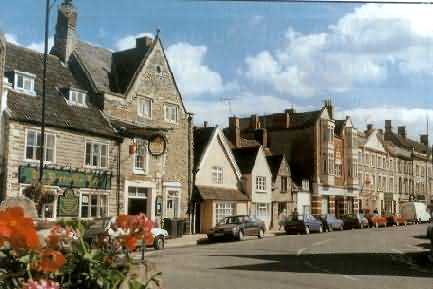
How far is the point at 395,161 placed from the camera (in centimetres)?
7906

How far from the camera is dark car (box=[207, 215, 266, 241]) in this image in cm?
3159

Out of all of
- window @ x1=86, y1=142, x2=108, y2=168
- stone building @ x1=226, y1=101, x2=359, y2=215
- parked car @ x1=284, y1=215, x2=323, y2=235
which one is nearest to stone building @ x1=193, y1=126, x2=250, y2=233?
parked car @ x1=284, y1=215, x2=323, y2=235

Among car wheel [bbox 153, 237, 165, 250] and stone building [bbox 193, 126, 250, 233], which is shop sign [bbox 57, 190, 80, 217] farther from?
stone building [bbox 193, 126, 250, 233]

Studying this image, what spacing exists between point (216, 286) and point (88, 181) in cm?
1831

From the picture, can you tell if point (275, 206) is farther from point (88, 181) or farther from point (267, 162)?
point (88, 181)

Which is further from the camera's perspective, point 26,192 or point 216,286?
point 26,192

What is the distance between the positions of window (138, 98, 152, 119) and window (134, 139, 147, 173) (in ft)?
6.72

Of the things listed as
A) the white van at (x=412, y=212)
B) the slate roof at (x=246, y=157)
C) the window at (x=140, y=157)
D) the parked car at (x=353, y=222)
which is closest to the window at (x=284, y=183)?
the slate roof at (x=246, y=157)

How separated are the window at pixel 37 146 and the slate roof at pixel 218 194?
12833 millimetres

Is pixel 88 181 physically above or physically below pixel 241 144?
below

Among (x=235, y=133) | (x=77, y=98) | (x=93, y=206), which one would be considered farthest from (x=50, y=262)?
(x=235, y=133)

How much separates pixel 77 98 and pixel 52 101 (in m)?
2.14

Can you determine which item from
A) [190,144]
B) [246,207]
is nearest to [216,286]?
[190,144]

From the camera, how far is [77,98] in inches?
1238
